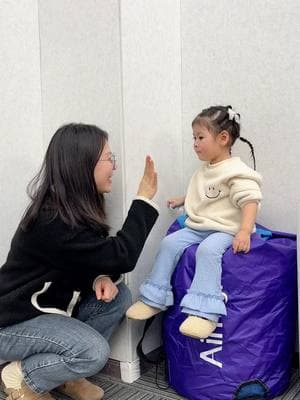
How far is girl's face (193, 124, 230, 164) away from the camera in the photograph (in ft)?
4.86

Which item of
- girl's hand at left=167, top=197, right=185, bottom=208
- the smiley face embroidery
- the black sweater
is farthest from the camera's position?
girl's hand at left=167, top=197, right=185, bottom=208

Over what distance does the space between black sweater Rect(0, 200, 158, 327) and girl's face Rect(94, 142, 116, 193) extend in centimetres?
11

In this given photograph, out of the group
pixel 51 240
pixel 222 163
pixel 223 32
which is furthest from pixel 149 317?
pixel 223 32

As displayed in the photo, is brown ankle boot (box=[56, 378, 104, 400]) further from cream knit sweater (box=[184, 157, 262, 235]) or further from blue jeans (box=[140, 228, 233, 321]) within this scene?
cream knit sweater (box=[184, 157, 262, 235])

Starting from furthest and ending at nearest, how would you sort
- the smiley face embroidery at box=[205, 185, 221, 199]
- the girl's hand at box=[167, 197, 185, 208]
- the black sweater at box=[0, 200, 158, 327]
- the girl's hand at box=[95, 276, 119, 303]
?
1. the girl's hand at box=[167, 197, 185, 208]
2. the smiley face embroidery at box=[205, 185, 221, 199]
3. the girl's hand at box=[95, 276, 119, 303]
4. the black sweater at box=[0, 200, 158, 327]

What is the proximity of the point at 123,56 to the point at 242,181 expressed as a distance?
54 cm

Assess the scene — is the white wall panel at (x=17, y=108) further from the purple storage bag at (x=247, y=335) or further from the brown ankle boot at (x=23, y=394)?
the purple storage bag at (x=247, y=335)

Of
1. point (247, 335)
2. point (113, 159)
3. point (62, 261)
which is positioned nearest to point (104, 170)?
point (113, 159)

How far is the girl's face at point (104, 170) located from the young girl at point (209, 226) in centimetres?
27

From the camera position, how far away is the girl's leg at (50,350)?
1295 millimetres

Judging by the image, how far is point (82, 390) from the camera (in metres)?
1.42

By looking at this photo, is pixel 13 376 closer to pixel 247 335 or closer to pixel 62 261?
pixel 62 261

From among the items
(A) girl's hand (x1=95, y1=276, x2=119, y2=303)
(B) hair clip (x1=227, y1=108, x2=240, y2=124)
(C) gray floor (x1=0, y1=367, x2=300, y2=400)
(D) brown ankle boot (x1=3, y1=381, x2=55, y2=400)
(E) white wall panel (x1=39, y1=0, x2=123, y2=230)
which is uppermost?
(E) white wall panel (x1=39, y1=0, x2=123, y2=230)

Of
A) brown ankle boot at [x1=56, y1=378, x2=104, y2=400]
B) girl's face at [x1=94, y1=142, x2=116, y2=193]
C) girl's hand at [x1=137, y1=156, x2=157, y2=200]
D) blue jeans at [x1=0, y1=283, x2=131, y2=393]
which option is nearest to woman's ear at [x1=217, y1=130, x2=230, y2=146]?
girl's hand at [x1=137, y1=156, x2=157, y2=200]
